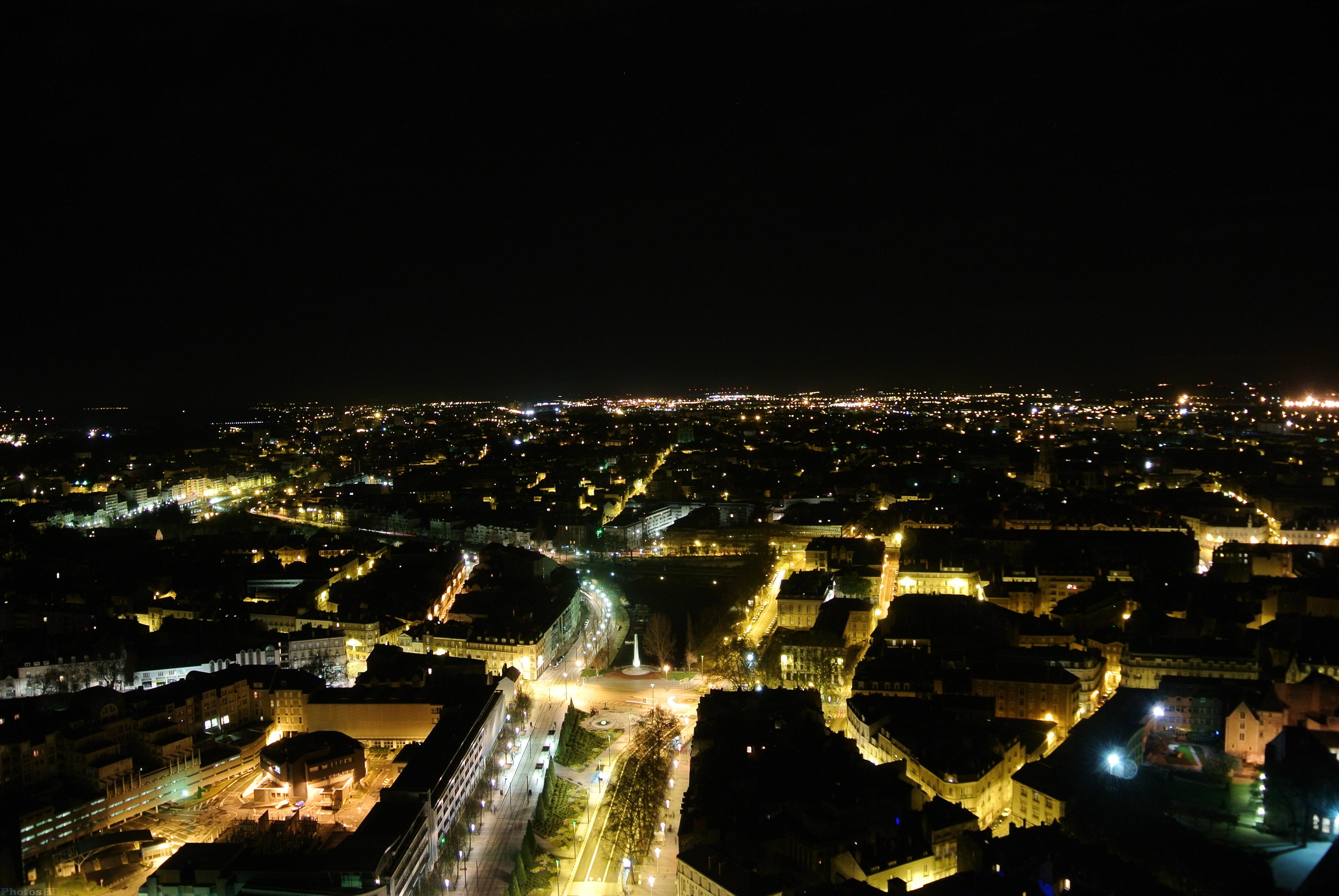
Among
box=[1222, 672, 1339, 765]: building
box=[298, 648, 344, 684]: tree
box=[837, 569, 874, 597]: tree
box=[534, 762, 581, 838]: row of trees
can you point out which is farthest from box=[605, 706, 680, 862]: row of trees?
box=[837, 569, 874, 597]: tree

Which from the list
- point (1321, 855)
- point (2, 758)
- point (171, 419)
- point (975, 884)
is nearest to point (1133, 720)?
point (1321, 855)

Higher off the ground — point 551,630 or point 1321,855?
point 1321,855

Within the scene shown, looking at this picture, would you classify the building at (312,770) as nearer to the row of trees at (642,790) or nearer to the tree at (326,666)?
the row of trees at (642,790)

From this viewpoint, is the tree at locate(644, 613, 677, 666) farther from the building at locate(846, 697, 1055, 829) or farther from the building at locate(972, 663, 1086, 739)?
the building at locate(972, 663, 1086, 739)

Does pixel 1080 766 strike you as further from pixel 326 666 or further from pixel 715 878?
pixel 326 666

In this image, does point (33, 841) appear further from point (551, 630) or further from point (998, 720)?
point (998, 720)

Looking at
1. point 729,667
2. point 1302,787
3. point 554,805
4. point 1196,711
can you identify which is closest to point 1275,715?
point 1196,711

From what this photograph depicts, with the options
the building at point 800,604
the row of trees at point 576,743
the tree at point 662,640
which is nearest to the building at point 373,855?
the row of trees at point 576,743
